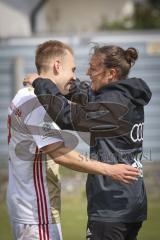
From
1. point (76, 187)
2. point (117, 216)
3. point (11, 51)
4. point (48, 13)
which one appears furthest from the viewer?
point (48, 13)

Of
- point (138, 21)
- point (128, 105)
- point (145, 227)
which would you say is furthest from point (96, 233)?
point (138, 21)

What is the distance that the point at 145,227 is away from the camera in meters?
8.23

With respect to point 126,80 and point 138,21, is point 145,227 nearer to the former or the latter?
point 126,80

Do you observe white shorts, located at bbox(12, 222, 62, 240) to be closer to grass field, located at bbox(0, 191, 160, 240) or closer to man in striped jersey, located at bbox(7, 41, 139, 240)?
man in striped jersey, located at bbox(7, 41, 139, 240)

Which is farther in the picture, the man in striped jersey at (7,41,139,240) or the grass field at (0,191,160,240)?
the grass field at (0,191,160,240)

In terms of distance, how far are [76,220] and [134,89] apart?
4.15 meters

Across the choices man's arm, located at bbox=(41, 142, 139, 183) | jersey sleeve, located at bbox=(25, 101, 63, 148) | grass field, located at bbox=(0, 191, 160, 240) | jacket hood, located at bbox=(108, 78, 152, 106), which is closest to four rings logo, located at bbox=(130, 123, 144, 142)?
jacket hood, located at bbox=(108, 78, 152, 106)

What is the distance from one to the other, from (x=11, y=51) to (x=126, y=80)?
6.77 meters

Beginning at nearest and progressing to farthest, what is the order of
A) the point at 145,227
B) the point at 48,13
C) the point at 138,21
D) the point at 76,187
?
the point at 145,227, the point at 76,187, the point at 138,21, the point at 48,13

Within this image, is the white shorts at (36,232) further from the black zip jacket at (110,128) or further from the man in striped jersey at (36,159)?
the black zip jacket at (110,128)

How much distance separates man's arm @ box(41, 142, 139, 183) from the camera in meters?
4.54

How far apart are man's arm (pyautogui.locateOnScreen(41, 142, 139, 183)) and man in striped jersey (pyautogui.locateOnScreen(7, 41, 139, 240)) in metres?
0.04

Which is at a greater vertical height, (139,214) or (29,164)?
(29,164)

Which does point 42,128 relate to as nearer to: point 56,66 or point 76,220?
point 56,66
